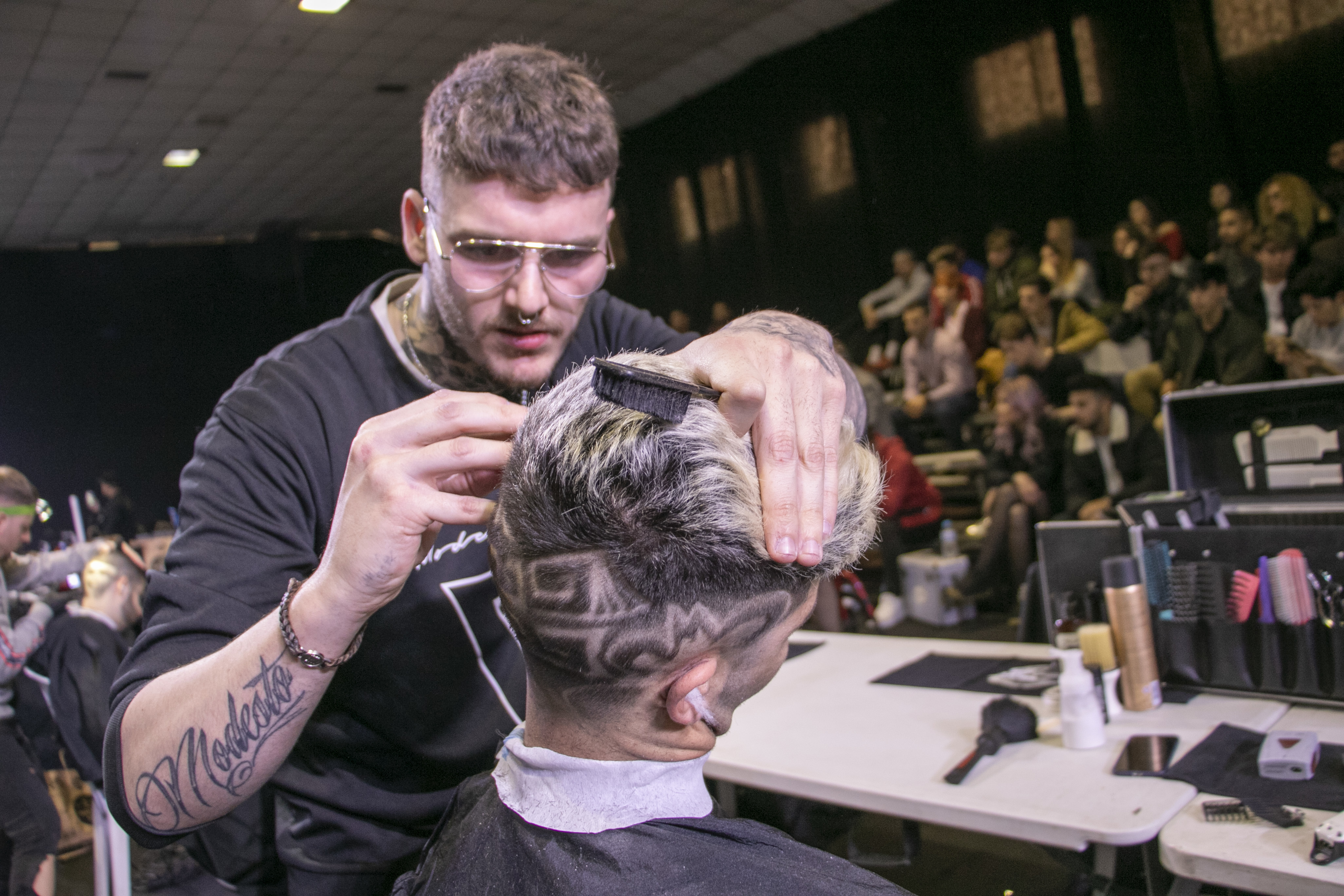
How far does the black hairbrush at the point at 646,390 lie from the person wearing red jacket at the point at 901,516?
510cm

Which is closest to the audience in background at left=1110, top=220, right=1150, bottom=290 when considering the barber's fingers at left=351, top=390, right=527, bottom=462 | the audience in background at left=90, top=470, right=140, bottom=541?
the barber's fingers at left=351, top=390, right=527, bottom=462

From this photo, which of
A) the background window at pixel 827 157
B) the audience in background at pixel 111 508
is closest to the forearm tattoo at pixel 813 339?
the background window at pixel 827 157

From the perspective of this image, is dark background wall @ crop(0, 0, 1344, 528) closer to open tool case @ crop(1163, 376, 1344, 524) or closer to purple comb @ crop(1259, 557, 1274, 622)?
open tool case @ crop(1163, 376, 1344, 524)

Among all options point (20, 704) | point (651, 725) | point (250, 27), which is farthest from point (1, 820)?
point (250, 27)

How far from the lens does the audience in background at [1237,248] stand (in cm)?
509

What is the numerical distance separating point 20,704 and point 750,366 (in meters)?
4.02

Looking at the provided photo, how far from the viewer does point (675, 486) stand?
0.78m

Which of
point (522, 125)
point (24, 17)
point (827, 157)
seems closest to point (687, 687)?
point (522, 125)

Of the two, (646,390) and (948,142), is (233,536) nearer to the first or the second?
(646,390)

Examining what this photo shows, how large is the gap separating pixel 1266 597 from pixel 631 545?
58.9 inches

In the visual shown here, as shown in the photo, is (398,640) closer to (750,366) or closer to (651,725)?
(651,725)

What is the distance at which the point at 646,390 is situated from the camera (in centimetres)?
74

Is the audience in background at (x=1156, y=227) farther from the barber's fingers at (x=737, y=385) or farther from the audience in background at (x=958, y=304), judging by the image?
the barber's fingers at (x=737, y=385)

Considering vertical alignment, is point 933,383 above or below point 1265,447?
above
